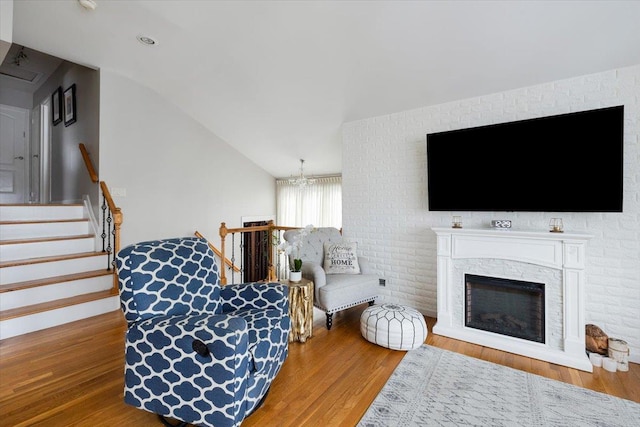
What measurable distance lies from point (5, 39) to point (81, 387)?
101 inches

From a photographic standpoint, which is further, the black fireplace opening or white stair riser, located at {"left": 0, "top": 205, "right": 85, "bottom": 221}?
white stair riser, located at {"left": 0, "top": 205, "right": 85, "bottom": 221}

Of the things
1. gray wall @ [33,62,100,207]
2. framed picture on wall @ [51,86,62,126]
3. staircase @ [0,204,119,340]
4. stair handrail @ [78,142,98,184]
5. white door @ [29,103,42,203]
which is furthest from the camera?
white door @ [29,103,42,203]

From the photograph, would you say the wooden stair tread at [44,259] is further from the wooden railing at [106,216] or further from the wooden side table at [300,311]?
the wooden side table at [300,311]

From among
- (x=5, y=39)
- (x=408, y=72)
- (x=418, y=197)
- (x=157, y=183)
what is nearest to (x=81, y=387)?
(x=5, y=39)

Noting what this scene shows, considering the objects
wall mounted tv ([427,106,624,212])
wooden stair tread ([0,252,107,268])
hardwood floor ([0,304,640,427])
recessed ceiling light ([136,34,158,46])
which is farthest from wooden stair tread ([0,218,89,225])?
wall mounted tv ([427,106,624,212])

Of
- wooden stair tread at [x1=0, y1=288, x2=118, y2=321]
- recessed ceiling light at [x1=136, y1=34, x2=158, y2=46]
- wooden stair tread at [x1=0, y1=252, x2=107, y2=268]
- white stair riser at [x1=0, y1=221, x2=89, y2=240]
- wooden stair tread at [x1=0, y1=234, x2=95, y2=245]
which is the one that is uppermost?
recessed ceiling light at [x1=136, y1=34, x2=158, y2=46]

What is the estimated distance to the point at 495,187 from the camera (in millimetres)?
2867

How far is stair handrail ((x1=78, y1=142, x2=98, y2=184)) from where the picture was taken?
12.8 feet

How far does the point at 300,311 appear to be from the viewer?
9.08 ft

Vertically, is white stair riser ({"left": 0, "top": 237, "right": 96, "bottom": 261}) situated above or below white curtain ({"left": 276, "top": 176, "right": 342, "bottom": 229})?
below

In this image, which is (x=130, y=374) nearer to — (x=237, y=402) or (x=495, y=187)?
(x=237, y=402)

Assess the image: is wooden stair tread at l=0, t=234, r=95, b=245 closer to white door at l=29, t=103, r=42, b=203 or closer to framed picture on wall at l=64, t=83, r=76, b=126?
framed picture on wall at l=64, t=83, r=76, b=126

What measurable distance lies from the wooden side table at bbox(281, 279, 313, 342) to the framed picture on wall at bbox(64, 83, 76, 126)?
14.5ft

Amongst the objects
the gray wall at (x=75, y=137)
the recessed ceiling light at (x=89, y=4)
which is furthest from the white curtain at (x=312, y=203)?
the recessed ceiling light at (x=89, y=4)
